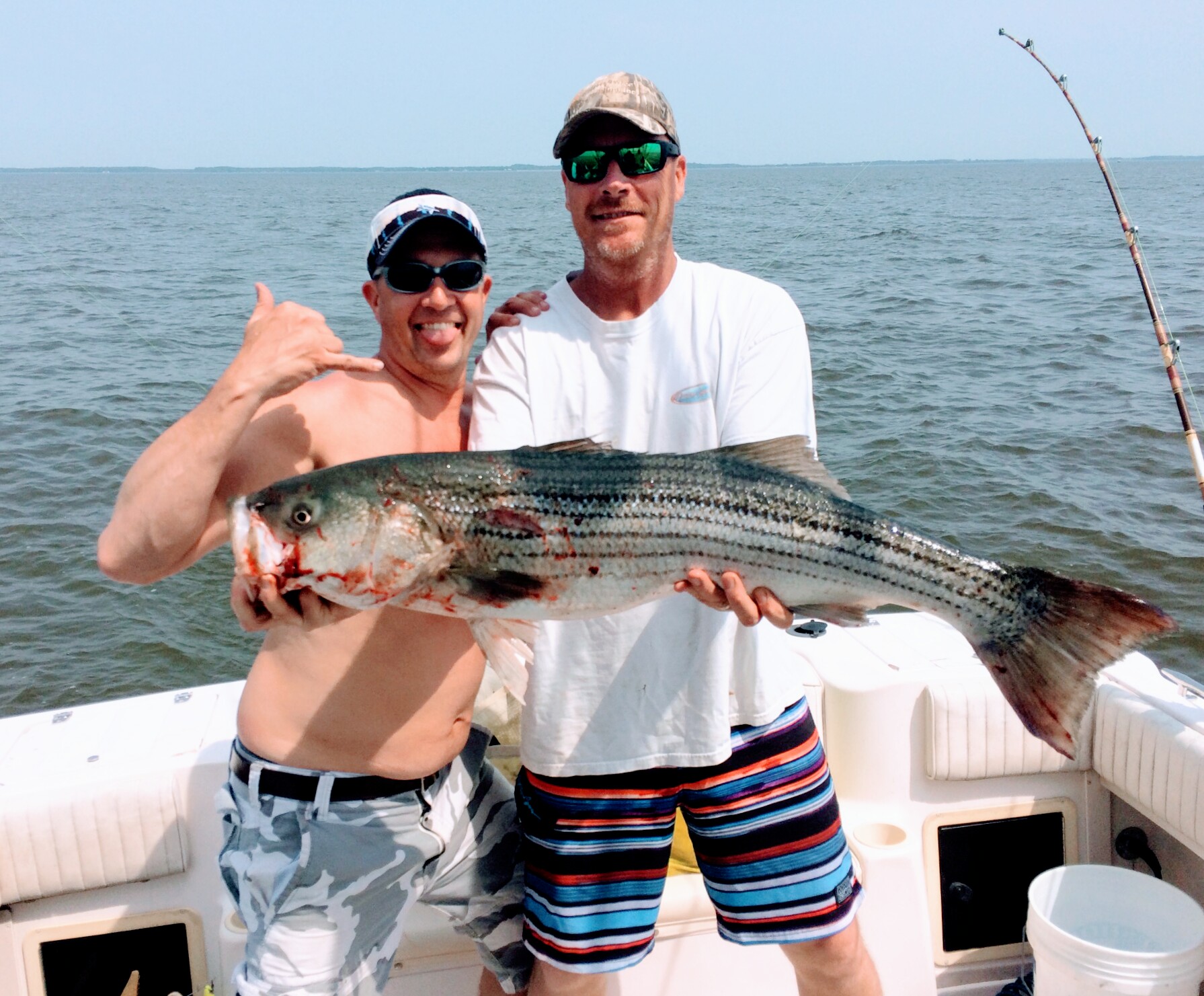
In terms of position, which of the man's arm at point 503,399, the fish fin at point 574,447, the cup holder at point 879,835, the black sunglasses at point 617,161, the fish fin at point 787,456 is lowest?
the cup holder at point 879,835

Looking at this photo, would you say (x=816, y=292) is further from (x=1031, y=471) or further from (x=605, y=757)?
(x=605, y=757)

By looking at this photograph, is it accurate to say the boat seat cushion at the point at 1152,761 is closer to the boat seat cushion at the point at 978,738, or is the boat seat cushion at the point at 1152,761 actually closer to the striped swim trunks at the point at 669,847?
the boat seat cushion at the point at 978,738

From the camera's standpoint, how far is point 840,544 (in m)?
3.52

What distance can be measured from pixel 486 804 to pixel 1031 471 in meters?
13.0

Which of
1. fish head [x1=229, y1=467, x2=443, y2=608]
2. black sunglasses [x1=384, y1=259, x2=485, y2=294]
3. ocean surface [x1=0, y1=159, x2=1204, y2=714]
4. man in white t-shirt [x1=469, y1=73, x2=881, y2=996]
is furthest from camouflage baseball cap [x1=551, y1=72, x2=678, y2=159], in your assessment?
ocean surface [x1=0, y1=159, x2=1204, y2=714]

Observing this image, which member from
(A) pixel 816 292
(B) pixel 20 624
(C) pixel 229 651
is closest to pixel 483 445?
(C) pixel 229 651

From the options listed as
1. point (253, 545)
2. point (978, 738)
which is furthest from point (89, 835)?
point (978, 738)

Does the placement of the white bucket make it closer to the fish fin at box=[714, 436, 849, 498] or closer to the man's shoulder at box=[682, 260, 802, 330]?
the fish fin at box=[714, 436, 849, 498]

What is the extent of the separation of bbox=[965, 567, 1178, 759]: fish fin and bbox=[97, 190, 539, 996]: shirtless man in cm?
195

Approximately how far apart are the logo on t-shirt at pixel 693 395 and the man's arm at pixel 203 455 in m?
1.18

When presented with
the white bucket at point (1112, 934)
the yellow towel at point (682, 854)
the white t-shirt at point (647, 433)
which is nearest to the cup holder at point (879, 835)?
the white bucket at point (1112, 934)

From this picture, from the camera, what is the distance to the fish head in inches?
127

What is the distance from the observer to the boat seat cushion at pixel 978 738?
17.5 ft

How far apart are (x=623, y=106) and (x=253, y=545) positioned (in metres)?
Result: 2.10
